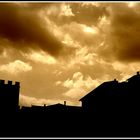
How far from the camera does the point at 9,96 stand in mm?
41750

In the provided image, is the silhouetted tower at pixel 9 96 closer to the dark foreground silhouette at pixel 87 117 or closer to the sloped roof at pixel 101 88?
the dark foreground silhouette at pixel 87 117

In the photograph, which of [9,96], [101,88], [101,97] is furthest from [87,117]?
[9,96]

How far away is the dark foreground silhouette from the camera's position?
34438 millimetres

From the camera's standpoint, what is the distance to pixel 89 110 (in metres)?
44.6

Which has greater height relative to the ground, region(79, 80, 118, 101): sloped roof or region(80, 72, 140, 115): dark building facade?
region(79, 80, 118, 101): sloped roof

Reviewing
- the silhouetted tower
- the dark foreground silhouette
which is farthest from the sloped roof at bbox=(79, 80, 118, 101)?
the silhouetted tower

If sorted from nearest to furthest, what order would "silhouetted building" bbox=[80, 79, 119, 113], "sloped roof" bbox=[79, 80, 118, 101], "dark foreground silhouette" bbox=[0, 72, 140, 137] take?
"dark foreground silhouette" bbox=[0, 72, 140, 137]
"silhouetted building" bbox=[80, 79, 119, 113]
"sloped roof" bbox=[79, 80, 118, 101]

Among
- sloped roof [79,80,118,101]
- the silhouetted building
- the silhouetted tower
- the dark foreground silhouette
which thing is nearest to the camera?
the dark foreground silhouette

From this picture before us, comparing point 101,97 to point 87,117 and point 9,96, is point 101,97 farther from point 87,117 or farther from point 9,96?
point 9,96

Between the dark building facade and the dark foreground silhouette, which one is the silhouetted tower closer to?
the dark foreground silhouette

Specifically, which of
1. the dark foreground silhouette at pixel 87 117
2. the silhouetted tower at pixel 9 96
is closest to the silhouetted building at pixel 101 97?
the dark foreground silhouette at pixel 87 117

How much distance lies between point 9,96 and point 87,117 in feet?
41.7

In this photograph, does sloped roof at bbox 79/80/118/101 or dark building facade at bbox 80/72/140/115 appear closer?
dark building facade at bbox 80/72/140/115

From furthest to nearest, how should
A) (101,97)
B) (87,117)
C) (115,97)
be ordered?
(101,97), (87,117), (115,97)
